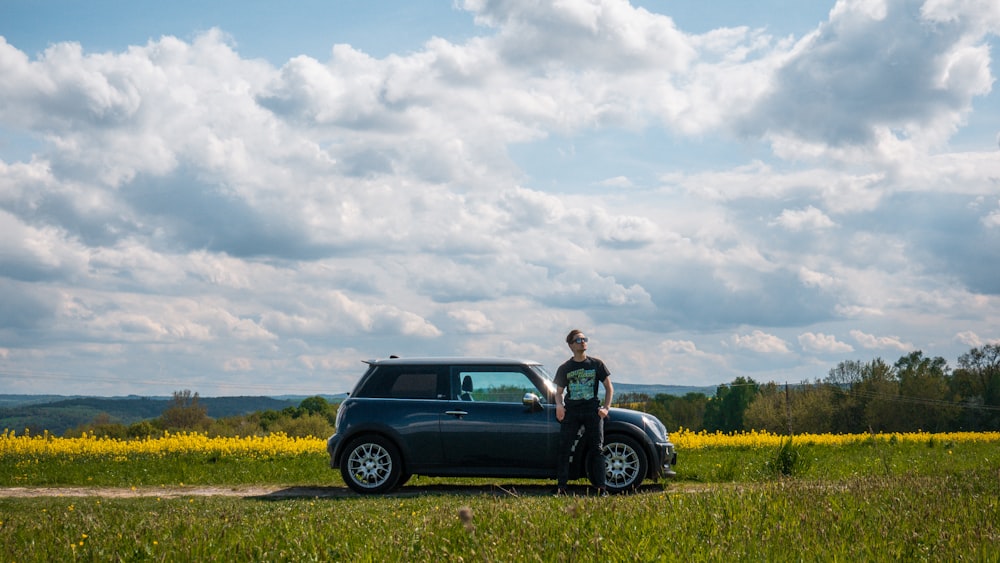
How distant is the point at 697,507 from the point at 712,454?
14.5 m

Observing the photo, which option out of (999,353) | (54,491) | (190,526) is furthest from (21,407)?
(190,526)

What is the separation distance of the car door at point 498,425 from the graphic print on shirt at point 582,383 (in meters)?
1.27

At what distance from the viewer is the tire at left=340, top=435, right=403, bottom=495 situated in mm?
13789

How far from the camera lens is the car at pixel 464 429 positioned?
13.4 m

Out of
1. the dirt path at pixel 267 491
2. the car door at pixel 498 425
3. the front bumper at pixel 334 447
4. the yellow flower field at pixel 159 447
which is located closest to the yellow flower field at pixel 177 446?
the yellow flower field at pixel 159 447

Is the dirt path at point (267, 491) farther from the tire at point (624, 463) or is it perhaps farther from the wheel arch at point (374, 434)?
the wheel arch at point (374, 434)

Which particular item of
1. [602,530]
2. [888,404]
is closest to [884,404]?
[888,404]

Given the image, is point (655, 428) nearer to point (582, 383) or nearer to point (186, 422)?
point (582, 383)

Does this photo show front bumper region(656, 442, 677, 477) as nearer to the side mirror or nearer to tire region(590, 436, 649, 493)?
tire region(590, 436, 649, 493)

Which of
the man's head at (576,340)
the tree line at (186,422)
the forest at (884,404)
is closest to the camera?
the man's head at (576,340)

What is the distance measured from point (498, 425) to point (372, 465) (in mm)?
1930

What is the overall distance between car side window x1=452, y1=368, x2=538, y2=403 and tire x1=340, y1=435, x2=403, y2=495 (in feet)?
4.10

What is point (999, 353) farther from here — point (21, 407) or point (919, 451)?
point (21, 407)

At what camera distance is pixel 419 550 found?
6.43 m
